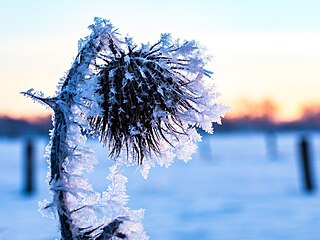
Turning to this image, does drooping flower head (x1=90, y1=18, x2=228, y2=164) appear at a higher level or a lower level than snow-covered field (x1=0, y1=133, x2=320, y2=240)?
higher

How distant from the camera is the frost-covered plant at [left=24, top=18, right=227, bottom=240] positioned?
132cm

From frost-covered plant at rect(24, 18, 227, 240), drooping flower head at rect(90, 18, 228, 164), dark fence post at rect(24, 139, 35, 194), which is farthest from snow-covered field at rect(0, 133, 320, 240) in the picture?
drooping flower head at rect(90, 18, 228, 164)

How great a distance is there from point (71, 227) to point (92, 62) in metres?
0.41

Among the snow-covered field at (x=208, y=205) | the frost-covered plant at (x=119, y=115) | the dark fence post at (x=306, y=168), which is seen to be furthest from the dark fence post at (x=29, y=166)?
the frost-covered plant at (x=119, y=115)

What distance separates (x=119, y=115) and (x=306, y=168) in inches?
438

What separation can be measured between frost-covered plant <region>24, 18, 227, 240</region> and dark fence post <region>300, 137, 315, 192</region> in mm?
10923

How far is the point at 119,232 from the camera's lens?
142 cm

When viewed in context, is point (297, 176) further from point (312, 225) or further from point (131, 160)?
point (131, 160)

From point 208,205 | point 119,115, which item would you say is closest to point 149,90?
point 119,115

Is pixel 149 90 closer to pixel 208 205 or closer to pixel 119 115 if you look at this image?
pixel 119 115

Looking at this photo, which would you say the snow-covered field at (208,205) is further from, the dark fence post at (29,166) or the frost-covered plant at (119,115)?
the frost-covered plant at (119,115)

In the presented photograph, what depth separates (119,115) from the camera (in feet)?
4.61

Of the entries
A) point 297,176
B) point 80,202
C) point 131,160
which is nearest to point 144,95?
point 131,160

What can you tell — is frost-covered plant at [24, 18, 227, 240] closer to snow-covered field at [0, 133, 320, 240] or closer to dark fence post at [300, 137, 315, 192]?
snow-covered field at [0, 133, 320, 240]
